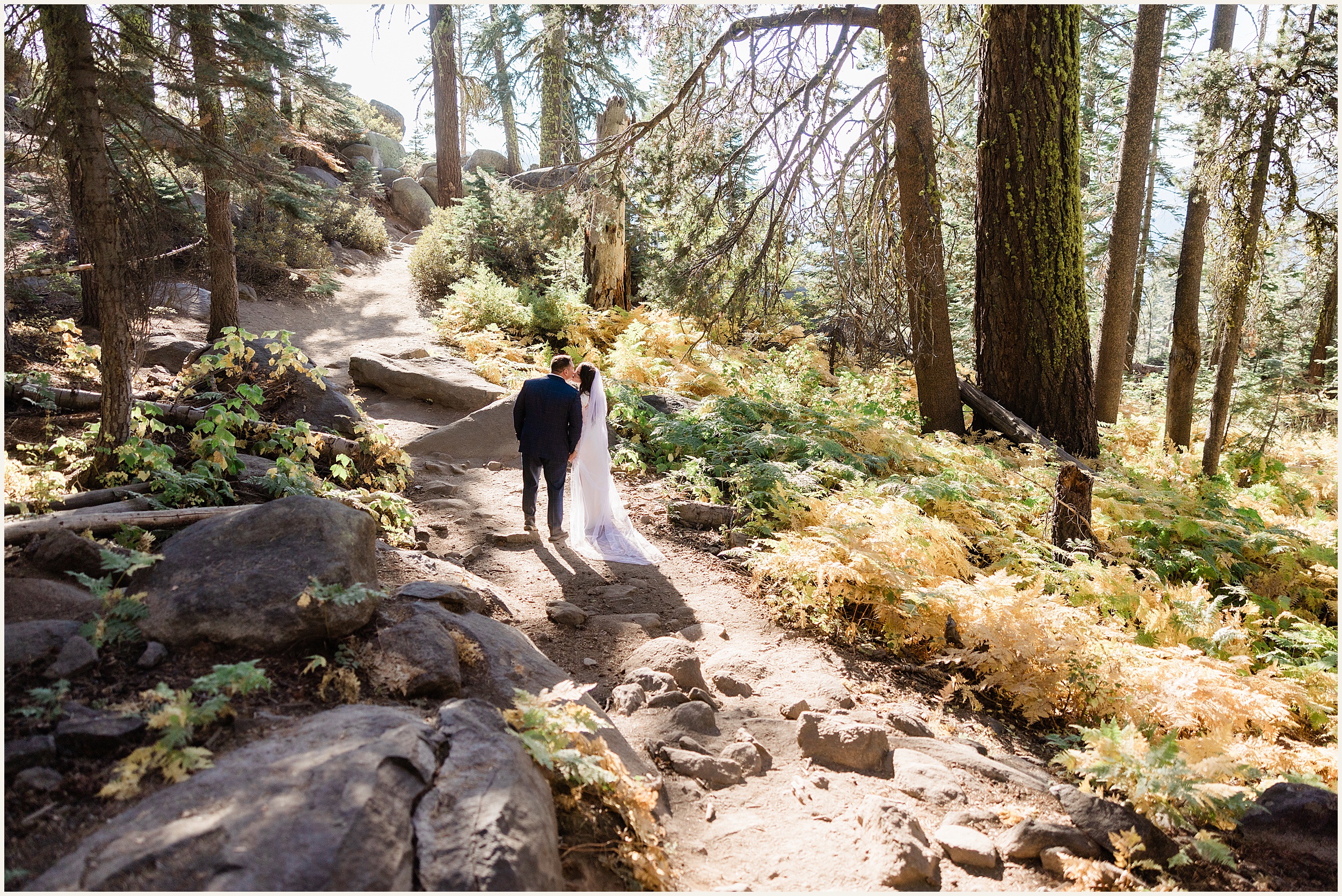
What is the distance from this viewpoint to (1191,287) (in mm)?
11164

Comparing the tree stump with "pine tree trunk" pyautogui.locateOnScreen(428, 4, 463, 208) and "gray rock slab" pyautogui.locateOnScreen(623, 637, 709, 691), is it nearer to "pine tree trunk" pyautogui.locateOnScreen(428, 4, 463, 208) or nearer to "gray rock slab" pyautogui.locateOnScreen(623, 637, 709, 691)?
"gray rock slab" pyautogui.locateOnScreen(623, 637, 709, 691)

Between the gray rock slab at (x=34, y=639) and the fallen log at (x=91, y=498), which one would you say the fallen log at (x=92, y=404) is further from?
the gray rock slab at (x=34, y=639)

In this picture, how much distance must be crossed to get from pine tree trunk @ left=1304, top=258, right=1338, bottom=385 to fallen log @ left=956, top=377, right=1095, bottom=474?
11.3 metres

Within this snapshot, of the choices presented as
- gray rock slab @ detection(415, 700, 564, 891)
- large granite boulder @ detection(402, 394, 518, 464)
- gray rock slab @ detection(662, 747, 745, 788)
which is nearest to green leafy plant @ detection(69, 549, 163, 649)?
gray rock slab @ detection(415, 700, 564, 891)

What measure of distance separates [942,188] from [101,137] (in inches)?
330

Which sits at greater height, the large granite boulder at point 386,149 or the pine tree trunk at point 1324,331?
the large granite boulder at point 386,149

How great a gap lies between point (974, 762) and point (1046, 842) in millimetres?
731

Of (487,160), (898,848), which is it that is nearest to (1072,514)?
(898,848)

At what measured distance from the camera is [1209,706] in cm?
403

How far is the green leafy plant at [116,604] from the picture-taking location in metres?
3.27

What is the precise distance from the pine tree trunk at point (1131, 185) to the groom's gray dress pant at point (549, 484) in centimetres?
847

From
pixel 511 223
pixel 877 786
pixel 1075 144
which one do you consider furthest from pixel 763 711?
pixel 511 223

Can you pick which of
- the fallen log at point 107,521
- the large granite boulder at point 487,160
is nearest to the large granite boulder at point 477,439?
the fallen log at point 107,521

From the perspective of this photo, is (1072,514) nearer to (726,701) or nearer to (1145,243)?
(726,701)
